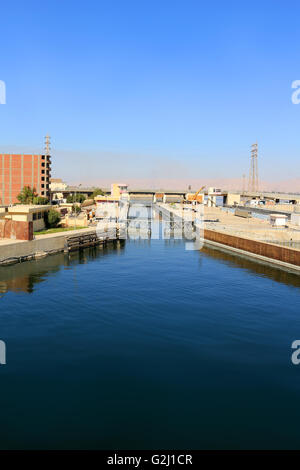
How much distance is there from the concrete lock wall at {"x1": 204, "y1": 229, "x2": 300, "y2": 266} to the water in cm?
1074

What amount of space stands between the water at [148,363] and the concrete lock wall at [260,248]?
1074cm

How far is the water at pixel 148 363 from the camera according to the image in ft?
59.2

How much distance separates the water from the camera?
1805 centimetres

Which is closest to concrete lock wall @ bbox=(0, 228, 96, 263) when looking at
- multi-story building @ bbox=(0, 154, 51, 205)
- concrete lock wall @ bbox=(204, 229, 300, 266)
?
concrete lock wall @ bbox=(204, 229, 300, 266)

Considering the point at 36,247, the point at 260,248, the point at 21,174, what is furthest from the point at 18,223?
the point at 21,174

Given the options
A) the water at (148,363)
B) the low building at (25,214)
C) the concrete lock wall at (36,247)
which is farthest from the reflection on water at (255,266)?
the low building at (25,214)

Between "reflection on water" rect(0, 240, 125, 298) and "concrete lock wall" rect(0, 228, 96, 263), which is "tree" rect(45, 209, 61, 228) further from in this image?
"reflection on water" rect(0, 240, 125, 298)

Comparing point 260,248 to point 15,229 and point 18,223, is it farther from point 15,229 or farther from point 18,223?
point 15,229

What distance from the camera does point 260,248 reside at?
6469 cm

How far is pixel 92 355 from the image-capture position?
25.9 metres

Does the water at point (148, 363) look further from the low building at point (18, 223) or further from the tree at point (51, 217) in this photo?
the tree at point (51, 217)

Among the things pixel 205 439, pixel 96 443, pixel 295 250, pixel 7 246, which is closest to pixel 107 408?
pixel 96 443
